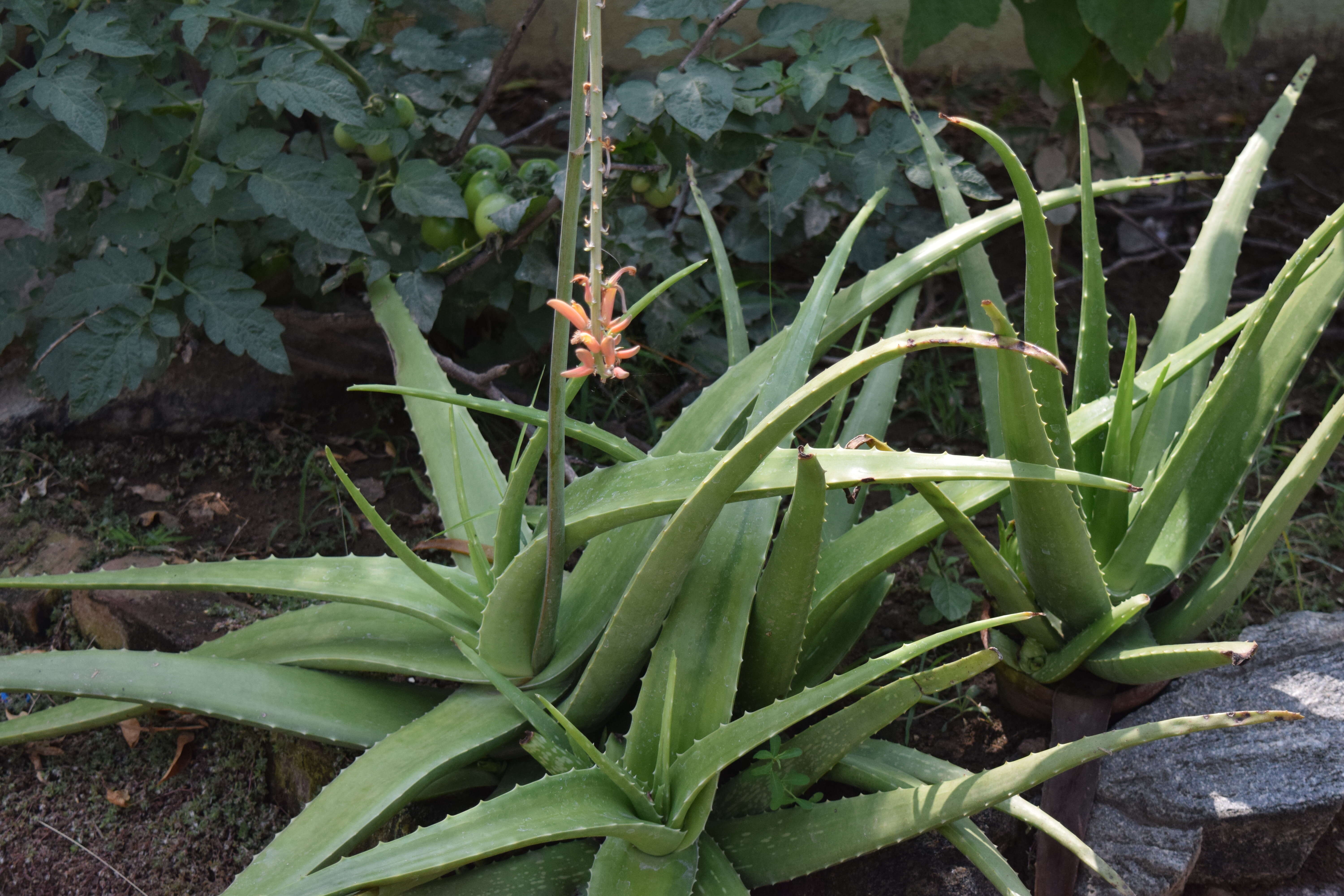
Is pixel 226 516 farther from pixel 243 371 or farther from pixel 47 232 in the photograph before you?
pixel 47 232

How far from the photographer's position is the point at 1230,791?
1279 mm

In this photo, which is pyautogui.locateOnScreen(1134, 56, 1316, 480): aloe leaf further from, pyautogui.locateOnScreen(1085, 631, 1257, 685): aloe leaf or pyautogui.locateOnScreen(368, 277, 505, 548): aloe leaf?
pyautogui.locateOnScreen(368, 277, 505, 548): aloe leaf

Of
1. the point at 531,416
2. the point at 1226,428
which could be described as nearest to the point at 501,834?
the point at 531,416

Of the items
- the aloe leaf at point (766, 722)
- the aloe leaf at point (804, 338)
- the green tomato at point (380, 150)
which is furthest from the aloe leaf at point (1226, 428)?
the green tomato at point (380, 150)

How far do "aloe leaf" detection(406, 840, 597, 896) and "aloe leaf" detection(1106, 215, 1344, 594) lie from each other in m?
0.78

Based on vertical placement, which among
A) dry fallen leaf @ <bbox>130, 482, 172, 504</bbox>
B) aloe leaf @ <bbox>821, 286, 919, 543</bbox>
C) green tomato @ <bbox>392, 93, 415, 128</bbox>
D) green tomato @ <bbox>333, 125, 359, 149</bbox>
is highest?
green tomato @ <bbox>392, 93, 415, 128</bbox>

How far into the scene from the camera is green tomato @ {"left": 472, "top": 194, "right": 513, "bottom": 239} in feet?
5.58

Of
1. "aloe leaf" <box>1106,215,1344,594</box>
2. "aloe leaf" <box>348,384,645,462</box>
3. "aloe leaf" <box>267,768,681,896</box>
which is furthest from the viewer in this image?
"aloe leaf" <box>1106,215,1344,594</box>

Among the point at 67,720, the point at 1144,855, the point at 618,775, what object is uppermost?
the point at 618,775

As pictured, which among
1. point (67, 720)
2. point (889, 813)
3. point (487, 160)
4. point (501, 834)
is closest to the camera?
point (501, 834)

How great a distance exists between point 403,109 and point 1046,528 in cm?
128

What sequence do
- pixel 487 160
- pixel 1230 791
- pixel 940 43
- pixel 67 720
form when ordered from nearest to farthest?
pixel 1230 791, pixel 67 720, pixel 487 160, pixel 940 43

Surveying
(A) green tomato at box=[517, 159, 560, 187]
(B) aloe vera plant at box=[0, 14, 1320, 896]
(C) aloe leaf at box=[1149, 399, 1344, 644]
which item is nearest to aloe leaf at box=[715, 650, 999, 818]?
(B) aloe vera plant at box=[0, 14, 1320, 896]

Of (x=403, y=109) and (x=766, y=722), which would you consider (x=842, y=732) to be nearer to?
(x=766, y=722)
